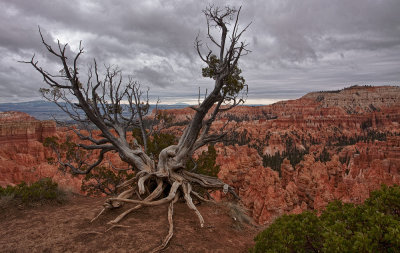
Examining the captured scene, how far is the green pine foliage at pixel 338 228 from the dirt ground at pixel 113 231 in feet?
4.21

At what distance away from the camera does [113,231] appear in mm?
4703

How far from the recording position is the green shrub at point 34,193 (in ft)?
21.4

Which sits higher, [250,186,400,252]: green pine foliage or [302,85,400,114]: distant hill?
[302,85,400,114]: distant hill

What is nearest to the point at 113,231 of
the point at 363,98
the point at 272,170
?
the point at 272,170

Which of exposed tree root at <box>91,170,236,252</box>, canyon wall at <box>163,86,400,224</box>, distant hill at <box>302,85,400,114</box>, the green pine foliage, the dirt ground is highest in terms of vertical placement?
distant hill at <box>302,85,400,114</box>

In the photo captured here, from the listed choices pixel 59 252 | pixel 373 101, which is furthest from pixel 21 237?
pixel 373 101

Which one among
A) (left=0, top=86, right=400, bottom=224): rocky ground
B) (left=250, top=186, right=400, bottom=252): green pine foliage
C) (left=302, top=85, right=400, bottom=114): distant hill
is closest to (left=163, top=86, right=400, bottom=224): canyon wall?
(left=0, top=86, right=400, bottom=224): rocky ground

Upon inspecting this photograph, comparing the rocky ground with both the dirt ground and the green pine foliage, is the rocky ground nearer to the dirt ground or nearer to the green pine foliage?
the green pine foliage

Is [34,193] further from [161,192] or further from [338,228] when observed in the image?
[338,228]

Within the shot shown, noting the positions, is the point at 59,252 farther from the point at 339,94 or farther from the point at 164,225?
the point at 339,94

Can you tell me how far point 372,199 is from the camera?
3682mm

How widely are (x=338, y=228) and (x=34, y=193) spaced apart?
778cm

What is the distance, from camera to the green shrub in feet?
21.4

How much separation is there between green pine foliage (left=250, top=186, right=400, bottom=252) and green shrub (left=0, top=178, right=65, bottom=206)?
645cm
